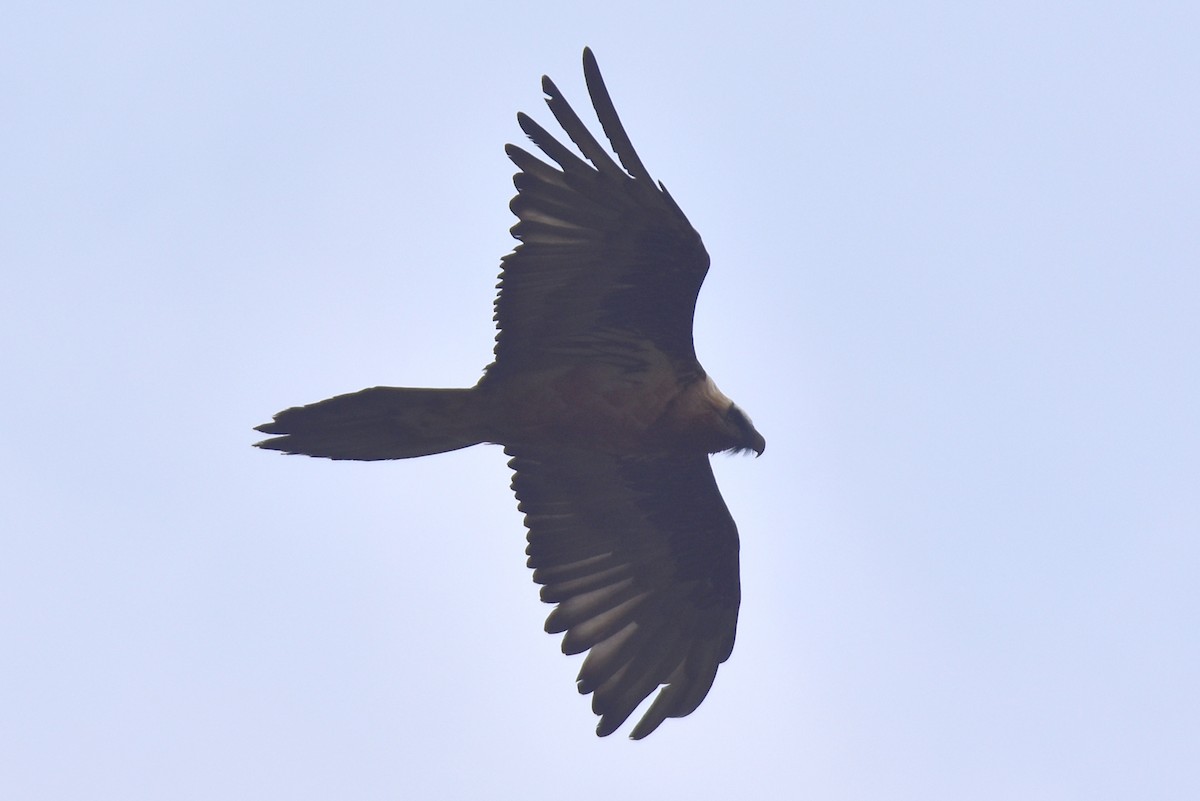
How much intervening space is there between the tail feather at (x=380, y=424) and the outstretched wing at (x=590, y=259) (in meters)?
0.41

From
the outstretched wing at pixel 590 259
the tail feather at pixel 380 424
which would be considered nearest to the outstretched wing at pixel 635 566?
the tail feather at pixel 380 424

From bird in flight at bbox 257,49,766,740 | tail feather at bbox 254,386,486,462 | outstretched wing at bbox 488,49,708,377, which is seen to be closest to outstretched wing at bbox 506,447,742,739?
bird in flight at bbox 257,49,766,740

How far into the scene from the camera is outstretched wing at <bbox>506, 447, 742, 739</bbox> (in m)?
10.2

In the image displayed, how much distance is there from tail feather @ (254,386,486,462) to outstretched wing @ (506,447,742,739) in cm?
92

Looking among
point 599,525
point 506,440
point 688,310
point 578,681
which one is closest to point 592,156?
point 688,310

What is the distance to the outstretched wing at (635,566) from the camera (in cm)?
1019

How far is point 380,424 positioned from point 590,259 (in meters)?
1.72

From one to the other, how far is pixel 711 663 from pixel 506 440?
230cm

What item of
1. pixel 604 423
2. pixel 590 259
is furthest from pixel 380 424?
pixel 590 259

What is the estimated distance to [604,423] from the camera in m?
9.55

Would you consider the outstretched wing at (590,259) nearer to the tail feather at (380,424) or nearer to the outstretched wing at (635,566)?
the tail feather at (380,424)

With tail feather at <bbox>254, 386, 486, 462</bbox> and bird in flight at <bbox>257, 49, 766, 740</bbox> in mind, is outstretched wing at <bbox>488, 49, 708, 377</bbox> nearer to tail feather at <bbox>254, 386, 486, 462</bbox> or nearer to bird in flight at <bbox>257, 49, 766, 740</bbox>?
bird in flight at <bbox>257, 49, 766, 740</bbox>

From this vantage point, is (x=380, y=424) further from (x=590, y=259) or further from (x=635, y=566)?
(x=635, y=566)

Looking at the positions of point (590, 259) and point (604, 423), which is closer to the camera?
point (590, 259)
